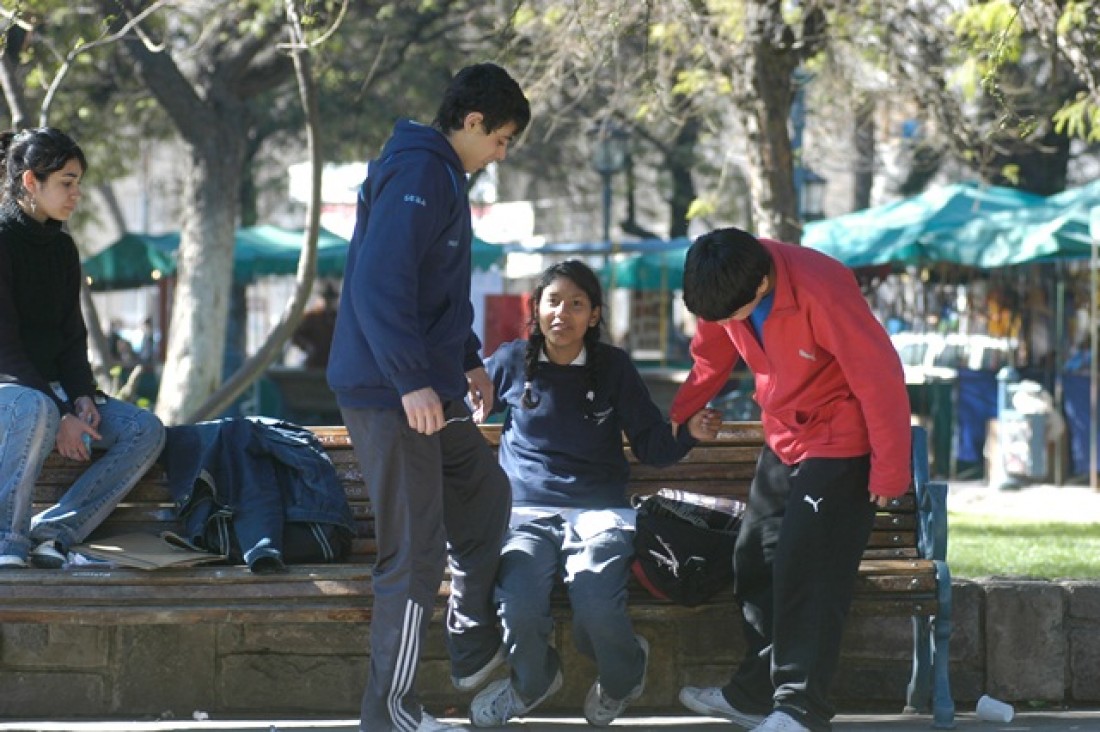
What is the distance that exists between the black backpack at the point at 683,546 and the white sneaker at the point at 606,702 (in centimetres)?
19

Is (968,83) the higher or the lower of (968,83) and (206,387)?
the higher

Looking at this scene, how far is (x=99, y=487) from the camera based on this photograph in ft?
17.8

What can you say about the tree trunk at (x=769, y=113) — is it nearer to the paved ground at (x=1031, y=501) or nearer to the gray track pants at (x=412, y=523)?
the paved ground at (x=1031, y=501)

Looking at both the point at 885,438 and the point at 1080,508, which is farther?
the point at 1080,508

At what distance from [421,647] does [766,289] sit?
1.36 meters

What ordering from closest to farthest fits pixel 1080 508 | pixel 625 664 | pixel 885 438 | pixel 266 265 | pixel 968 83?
pixel 885 438, pixel 625 664, pixel 968 83, pixel 1080 508, pixel 266 265

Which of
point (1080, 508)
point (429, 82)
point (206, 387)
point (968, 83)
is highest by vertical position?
point (429, 82)

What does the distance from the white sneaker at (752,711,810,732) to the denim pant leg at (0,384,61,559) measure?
2285 mm

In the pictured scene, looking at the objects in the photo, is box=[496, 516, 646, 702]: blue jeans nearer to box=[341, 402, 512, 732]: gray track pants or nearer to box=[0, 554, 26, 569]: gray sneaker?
box=[341, 402, 512, 732]: gray track pants

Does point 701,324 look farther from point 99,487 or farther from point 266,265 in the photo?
point 266,265

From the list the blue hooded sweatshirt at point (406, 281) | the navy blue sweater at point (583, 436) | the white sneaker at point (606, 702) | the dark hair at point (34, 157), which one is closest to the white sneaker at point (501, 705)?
the white sneaker at point (606, 702)

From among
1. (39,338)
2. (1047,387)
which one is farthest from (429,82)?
(39,338)

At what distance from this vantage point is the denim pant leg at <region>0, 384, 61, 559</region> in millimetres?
5246

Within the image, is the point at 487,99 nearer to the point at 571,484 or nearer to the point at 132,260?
the point at 571,484
